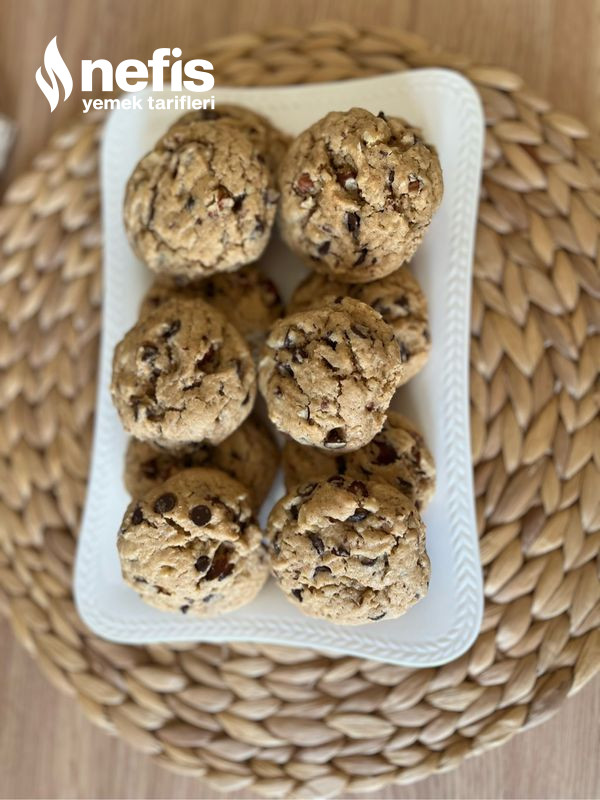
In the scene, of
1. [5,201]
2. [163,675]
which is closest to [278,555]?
[163,675]

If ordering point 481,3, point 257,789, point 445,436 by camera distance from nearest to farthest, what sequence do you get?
point 445,436 < point 257,789 < point 481,3

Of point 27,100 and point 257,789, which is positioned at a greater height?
point 27,100

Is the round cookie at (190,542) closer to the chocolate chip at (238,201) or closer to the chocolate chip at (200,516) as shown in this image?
the chocolate chip at (200,516)

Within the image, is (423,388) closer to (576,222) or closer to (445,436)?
(445,436)

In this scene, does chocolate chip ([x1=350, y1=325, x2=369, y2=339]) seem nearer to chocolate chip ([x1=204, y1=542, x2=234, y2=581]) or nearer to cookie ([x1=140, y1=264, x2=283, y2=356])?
cookie ([x1=140, y1=264, x2=283, y2=356])

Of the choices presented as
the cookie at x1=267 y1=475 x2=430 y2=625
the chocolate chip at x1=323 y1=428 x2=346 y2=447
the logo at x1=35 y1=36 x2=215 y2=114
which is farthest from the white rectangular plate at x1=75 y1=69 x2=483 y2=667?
the chocolate chip at x1=323 y1=428 x2=346 y2=447

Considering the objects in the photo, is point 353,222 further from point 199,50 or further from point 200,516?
point 199,50
